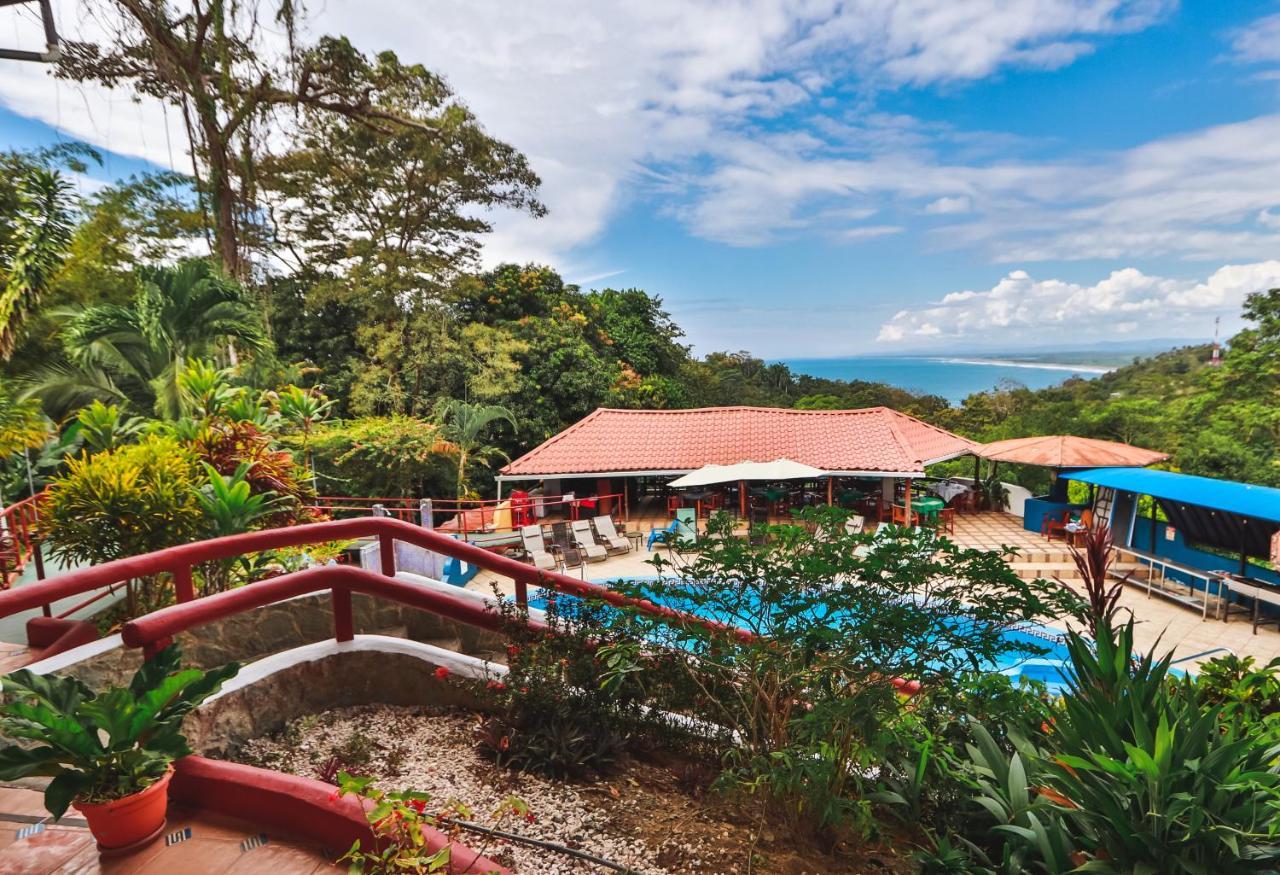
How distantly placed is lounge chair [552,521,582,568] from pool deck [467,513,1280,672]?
212mm

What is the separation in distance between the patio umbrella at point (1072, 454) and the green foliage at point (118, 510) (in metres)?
15.9

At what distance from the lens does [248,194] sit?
41.9 feet

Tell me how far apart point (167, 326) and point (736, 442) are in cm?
1307

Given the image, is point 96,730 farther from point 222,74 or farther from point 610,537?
point 222,74

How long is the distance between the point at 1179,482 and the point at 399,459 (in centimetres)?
1767

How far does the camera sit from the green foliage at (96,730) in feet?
6.09

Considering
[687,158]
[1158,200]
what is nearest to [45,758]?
[687,158]

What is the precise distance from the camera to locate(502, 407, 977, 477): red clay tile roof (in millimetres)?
15617

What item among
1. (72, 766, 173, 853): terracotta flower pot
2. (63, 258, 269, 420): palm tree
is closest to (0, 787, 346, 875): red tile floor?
(72, 766, 173, 853): terracotta flower pot

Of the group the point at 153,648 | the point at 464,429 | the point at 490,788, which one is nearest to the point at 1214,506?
the point at 490,788

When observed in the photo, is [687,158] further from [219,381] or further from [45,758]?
[45,758]

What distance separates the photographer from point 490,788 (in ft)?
8.85

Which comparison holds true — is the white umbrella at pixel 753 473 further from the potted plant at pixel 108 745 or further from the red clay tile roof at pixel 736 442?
the potted plant at pixel 108 745

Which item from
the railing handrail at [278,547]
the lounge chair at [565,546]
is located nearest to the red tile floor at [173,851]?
the railing handrail at [278,547]
